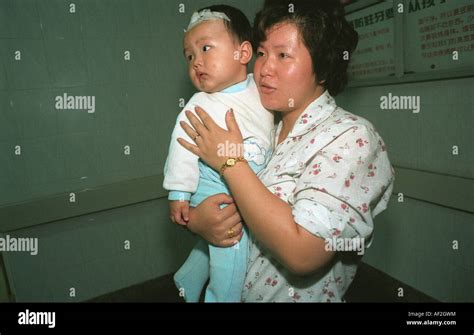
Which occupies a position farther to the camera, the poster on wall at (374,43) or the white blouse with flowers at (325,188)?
the poster on wall at (374,43)

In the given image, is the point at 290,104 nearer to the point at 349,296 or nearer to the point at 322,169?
the point at 322,169

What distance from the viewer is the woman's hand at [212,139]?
0.79m

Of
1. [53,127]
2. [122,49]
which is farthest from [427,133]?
[53,127]

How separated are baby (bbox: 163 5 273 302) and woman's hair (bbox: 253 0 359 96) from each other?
87 mm

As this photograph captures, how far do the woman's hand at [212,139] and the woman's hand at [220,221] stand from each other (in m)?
0.10

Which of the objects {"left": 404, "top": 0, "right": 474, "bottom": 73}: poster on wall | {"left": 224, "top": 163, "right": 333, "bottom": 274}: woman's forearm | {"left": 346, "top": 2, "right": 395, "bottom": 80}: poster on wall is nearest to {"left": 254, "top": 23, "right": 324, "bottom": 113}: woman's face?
{"left": 224, "top": 163, "right": 333, "bottom": 274}: woman's forearm

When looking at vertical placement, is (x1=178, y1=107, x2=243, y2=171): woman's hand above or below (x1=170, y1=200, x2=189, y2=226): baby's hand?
above

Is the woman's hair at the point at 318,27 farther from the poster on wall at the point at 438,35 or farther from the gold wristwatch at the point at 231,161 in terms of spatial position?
the poster on wall at the point at 438,35

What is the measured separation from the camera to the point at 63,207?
1720mm

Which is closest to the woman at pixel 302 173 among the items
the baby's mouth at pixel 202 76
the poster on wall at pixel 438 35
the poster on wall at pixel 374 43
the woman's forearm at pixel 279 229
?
the woman's forearm at pixel 279 229

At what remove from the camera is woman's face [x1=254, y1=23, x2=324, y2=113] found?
799 millimetres

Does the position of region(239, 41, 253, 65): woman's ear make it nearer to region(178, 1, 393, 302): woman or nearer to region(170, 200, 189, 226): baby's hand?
region(178, 1, 393, 302): woman

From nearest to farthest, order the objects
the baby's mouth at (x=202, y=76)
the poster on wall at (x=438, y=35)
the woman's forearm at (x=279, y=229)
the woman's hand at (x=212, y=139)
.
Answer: the woman's forearm at (x=279, y=229), the woman's hand at (x=212, y=139), the baby's mouth at (x=202, y=76), the poster on wall at (x=438, y=35)

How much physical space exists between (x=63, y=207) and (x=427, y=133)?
6.20 ft
